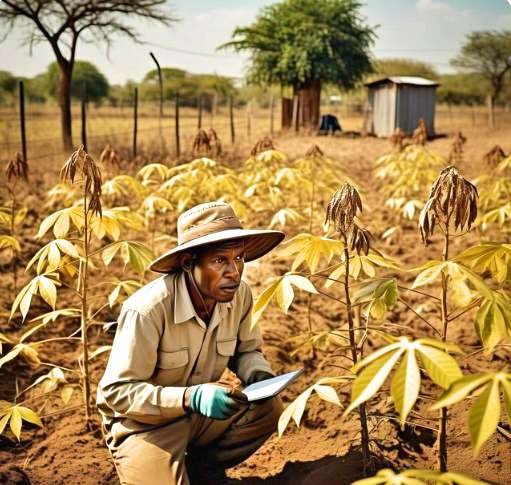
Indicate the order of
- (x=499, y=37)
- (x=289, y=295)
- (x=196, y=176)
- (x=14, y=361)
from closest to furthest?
(x=289, y=295) → (x=14, y=361) → (x=196, y=176) → (x=499, y=37)

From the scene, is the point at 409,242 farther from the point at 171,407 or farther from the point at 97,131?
the point at 97,131

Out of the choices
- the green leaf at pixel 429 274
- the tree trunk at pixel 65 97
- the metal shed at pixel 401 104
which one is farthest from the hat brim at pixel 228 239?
the metal shed at pixel 401 104

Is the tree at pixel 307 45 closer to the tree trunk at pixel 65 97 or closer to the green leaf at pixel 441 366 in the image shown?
the tree trunk at pixel 65 97

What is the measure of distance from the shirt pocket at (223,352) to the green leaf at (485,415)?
1.20 meters

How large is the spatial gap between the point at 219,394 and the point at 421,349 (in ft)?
2.54

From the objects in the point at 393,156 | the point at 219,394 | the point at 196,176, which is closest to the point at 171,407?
the point at 219,394

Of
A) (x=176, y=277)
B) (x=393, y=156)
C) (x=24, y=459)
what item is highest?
(x=393, y=156)

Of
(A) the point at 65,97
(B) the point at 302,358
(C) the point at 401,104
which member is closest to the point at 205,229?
(B) the point at 302,358

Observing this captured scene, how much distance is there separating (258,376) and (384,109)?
1524 cm

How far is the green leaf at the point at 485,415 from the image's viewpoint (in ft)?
3.41

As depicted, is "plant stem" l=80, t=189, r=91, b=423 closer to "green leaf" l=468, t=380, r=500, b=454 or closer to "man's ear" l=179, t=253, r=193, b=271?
"man's ear" l=179, t=253, r=193, b=271

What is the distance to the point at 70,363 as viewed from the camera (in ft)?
10.5

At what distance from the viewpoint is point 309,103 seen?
16.8 m

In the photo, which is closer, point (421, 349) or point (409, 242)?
point (421, 349)
